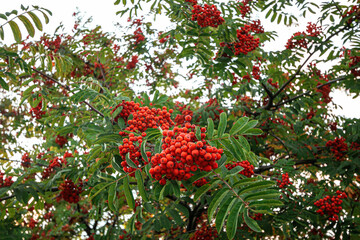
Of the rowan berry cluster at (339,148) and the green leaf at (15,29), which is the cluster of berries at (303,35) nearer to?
the rowan berry cluster at (339,148)

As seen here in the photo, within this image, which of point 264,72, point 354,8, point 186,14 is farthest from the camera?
point 264,72

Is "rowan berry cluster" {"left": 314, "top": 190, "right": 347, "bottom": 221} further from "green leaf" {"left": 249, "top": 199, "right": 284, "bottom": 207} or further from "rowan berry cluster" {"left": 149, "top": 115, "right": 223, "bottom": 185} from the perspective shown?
"rowan berry cluster" {"left": 149, "top": 115, "right": 223, "bottom": 185}

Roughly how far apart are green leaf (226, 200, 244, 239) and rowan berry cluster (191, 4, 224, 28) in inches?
94.3

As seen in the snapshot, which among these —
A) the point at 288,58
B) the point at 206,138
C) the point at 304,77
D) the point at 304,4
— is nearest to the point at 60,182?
the point at 206,138

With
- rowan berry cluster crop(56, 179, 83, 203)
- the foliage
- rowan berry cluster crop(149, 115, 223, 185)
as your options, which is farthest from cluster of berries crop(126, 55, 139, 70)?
rowan berry cluster crop(149, 115, 223, 185)

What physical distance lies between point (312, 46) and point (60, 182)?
14.4ft

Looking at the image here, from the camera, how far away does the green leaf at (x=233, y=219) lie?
1272 millimetres

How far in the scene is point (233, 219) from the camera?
1.30 metres

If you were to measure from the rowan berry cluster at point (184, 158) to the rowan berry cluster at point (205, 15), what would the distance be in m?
2.08

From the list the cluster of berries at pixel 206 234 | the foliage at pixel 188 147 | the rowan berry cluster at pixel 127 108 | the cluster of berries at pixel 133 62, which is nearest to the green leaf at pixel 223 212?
the foliage at pixel 188 147

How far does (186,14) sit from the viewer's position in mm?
3338

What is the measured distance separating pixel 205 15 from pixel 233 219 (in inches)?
99.7

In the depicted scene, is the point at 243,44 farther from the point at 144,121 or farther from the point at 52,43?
the point at 52,43

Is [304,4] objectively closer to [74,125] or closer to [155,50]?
[155,50]
